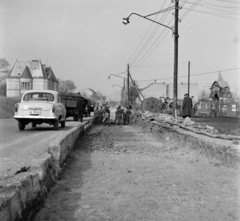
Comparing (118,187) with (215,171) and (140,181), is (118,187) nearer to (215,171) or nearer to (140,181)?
(140,181)

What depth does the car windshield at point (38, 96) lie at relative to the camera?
12047 mm

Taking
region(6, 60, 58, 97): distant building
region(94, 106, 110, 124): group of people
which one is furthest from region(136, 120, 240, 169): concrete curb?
region(6, 60, 58, 97): distant building

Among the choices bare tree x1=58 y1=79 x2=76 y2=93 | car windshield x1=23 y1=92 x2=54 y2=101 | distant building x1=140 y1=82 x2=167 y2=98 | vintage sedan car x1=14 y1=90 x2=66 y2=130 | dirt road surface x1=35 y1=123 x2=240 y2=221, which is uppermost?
bare tree x1=58 y1=79 x2=76 y2=93

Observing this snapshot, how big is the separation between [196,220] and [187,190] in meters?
1.09

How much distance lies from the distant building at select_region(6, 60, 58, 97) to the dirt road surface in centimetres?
5900

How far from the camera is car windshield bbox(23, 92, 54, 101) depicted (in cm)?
1205

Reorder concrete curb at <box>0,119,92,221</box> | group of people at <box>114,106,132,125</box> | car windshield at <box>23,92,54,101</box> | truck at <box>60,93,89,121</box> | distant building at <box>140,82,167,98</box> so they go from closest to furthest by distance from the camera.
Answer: concrete curb at <box>0,119,92,221</box>
car windshield at <box>23,92,54,101</box>
truck at <box>60,93,89,121</box>
group of people at <box>114,106,132,125</box>
distant building at <box>140,82,167,98</box>

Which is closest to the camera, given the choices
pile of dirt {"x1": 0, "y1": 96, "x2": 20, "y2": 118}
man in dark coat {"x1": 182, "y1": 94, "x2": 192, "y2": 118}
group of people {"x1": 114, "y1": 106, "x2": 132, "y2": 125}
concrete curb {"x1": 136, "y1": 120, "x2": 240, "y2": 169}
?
concrete curb {"x1": 136, "y1": 120, "x2": 240, "y2": 169}

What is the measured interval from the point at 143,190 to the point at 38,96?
8949 mm

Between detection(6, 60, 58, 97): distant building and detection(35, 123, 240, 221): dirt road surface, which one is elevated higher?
detection(6, 60, 58, 97): distant building

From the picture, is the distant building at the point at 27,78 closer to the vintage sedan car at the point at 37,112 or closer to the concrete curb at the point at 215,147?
the vintage sedan car at the point at 37,112

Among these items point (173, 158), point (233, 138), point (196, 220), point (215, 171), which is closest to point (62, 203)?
point (196, 220)

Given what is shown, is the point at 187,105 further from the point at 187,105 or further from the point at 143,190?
the point at 143,190

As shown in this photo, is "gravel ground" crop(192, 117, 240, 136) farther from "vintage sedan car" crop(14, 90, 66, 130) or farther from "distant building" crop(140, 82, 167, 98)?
"distant building" crop(140, 82, 167, 98)
